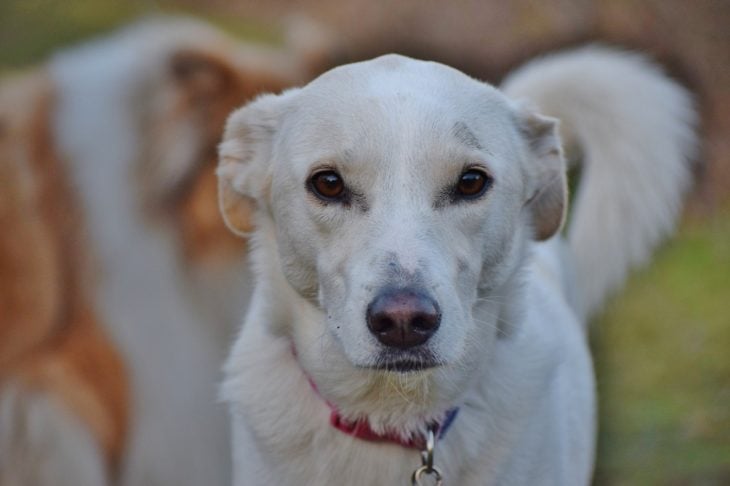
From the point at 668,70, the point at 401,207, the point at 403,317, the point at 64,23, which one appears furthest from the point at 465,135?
the point at 668,70

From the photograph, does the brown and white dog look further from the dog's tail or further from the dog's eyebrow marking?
the dog's eyebrow marking

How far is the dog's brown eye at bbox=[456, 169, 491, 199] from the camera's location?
2.71 m

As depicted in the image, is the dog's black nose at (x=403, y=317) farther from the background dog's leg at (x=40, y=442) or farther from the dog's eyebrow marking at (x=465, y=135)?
the background dog's leg at (x=40, y=442)

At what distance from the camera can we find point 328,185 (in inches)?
108

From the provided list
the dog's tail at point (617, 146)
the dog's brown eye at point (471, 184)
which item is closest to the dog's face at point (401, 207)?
the dog's brown eye at point (471, 184)

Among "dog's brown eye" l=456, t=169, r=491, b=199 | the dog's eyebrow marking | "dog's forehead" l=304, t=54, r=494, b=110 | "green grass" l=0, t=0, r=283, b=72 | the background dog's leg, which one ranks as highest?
"green grass" l=0, t=0, r=283, b=72

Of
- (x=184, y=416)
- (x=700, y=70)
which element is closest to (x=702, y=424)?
(x=700, y=70)

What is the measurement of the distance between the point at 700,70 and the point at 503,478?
409 cm

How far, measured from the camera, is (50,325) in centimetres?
527

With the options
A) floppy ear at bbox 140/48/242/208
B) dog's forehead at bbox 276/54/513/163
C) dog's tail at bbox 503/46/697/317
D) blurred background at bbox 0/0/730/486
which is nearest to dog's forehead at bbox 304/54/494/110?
dog's forehead at bbox 276/54/513/163

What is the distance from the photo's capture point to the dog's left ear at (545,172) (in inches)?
120

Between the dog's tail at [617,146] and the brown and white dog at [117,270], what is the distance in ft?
5.83

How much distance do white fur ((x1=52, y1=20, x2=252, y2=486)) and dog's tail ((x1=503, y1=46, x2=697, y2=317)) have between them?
1.81 meters

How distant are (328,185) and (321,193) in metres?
0.03
